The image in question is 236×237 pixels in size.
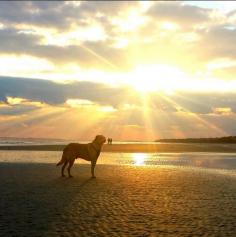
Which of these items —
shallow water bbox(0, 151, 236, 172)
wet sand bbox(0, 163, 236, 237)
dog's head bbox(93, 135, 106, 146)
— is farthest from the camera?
shallow water bbox(0, 151, 236, 172)

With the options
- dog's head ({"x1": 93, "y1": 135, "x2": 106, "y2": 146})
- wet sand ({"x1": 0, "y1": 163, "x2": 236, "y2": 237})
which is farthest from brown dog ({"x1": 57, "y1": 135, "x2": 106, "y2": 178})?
wet sand ({"x1": 0, "y1": 163, "x2": 236, "y2": 237})

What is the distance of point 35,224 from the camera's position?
10.6 m

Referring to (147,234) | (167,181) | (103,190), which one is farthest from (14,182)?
(147,234)

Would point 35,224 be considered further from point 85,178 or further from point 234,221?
point 85,178

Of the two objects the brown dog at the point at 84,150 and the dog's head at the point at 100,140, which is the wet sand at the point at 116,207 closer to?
the brown dog at the point at 84,150

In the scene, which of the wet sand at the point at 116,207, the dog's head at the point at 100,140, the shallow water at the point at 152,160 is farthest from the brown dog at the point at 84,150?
the shallow water at the point at 152,160

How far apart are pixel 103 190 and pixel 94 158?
523 cm

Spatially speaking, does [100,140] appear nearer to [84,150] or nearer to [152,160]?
[84,150]

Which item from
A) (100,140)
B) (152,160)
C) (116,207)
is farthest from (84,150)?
(152,160)

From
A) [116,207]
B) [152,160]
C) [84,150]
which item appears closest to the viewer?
[116,207]

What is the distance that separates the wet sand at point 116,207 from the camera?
33.4 feet

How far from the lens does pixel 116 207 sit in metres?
13.1

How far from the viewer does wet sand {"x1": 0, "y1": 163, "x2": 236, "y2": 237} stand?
33.4 feet

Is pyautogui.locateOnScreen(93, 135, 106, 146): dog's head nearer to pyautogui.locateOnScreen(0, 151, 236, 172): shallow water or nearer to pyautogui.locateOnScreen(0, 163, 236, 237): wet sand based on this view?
pyautogui.locateOnScreen(0, 163, 236, 237): wet sand
